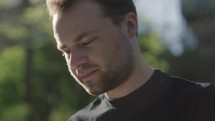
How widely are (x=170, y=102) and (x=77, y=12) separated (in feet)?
1.77

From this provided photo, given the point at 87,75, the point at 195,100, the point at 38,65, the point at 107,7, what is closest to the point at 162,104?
the point at 195,100

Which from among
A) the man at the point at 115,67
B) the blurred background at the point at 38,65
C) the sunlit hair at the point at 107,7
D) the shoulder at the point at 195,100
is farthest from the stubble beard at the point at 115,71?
the blurred background at the point at 38,65

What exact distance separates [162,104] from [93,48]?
0.36 meters

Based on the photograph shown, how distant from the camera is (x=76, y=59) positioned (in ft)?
8.05

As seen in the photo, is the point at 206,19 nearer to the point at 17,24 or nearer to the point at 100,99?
the point at 17,24

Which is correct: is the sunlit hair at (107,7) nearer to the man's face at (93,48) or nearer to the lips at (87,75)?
the man's face at (93,48)

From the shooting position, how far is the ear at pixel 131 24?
2629 mm

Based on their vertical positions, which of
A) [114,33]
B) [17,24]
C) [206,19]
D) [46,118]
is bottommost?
[206,19]

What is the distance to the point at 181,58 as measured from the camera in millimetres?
21531

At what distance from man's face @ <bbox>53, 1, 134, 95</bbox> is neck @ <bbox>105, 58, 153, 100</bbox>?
1.0 inches

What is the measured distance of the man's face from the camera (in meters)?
2.47

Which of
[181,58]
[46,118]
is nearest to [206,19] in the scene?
[181,58]

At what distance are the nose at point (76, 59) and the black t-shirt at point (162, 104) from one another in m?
0.26

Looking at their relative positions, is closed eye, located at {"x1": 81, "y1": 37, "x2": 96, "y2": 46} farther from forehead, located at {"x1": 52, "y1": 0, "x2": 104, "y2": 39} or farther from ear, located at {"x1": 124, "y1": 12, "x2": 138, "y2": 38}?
ear, located at {"x1": 124, "y1": 12, "x2": 138, "y2": 38}
